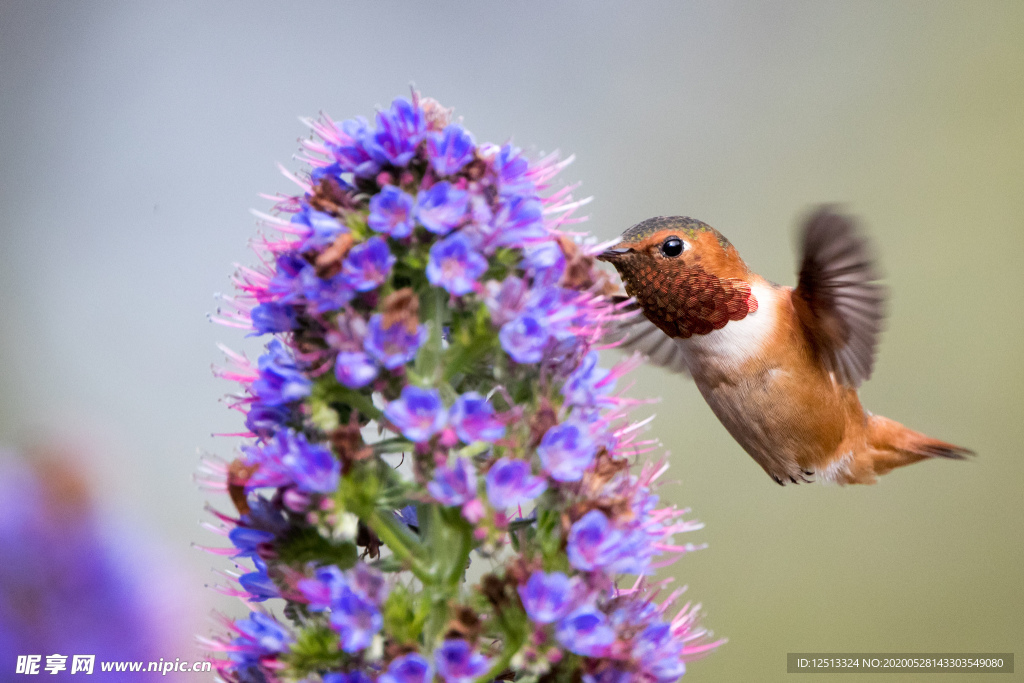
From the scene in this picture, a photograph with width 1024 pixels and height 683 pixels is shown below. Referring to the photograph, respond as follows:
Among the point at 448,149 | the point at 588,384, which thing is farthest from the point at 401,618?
the point at 448,149

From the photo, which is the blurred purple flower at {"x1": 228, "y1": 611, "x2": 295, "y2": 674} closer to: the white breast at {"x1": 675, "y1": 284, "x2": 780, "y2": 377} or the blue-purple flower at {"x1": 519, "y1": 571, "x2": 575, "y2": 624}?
the blue-purple flower at {"x1": 519, "y1": 571, "x2": 575, "y2": 624}

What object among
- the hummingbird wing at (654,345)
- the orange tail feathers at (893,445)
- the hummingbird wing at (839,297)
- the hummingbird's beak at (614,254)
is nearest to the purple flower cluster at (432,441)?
the hummingbird's beak at (614,254)

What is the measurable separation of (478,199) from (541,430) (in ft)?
1.45

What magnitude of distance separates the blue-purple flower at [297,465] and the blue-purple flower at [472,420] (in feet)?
0.72

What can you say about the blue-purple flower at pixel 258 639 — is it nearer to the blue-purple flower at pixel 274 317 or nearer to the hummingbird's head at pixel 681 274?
the blue-purple flower at pixel 274 317

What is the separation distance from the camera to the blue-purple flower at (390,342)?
65.9 inches

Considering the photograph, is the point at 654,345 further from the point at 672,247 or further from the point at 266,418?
the point at 266,418

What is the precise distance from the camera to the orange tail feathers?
3758mm

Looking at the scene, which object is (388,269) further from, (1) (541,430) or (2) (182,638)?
(2) (182,638)

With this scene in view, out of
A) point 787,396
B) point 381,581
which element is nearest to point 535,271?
point 381,581

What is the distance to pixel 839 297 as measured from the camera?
10.4 ft

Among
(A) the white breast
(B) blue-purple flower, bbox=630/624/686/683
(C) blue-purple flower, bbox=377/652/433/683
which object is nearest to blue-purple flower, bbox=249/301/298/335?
(C) blue-purple flower, bbox=377/652/433/683

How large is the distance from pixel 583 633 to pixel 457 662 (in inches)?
8.6

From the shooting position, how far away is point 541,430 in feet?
5.74
